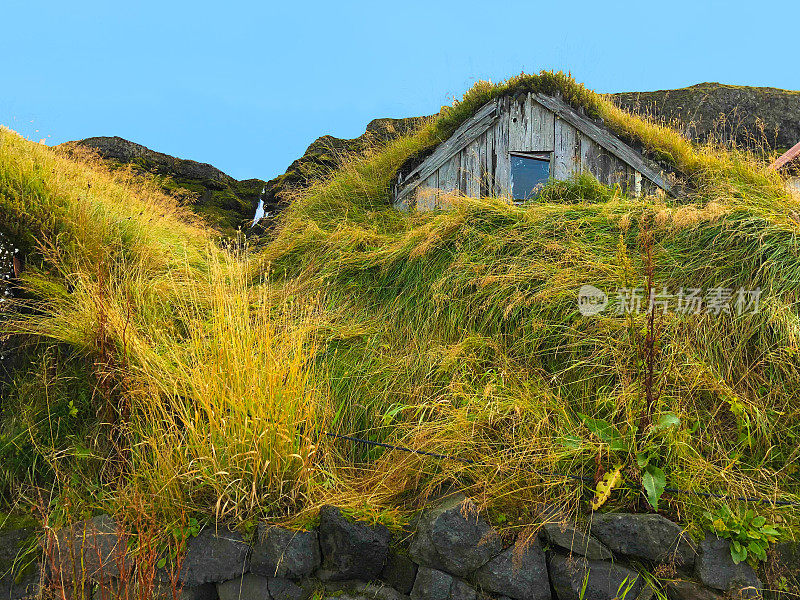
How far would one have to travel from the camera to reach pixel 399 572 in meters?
3.50

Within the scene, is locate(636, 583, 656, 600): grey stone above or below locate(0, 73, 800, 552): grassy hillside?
below

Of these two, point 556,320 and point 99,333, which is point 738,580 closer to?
point 556,320

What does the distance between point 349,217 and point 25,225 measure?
14.5 feet

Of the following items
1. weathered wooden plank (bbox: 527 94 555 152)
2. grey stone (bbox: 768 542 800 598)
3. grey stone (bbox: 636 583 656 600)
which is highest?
weathered wooden plank (bbox: 527 94 555 152)

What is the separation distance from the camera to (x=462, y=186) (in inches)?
345

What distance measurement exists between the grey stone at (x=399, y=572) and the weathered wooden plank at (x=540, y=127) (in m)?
6.85

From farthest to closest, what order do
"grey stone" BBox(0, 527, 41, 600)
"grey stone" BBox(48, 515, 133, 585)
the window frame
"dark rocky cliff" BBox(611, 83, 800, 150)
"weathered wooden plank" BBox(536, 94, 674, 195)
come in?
1. "dark rocky cliff" BBox(611, 83, 800, 150)
2. the window frame
3. "weathered wooden plank" BBox(536, 94, 674, 195)
4. "grey stone" BBox(0, 527, 41, 600)
5. "grey stone" BBox(48, 515, 133, 585)

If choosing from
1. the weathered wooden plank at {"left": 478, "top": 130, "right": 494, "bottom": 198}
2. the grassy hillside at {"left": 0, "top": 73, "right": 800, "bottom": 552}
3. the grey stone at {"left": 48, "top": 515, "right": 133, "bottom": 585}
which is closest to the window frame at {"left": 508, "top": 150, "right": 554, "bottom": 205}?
the weathered wooden plank at {"left": 478, "top": 130, "right": 494, "bottom": 198}

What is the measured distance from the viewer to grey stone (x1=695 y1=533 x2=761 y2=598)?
318cm

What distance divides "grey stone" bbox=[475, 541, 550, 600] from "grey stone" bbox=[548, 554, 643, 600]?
112 mm

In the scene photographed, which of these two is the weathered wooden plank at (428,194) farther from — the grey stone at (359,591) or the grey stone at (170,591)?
the grey stone at (170,591)

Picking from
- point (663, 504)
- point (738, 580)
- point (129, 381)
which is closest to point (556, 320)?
point (663, 504)

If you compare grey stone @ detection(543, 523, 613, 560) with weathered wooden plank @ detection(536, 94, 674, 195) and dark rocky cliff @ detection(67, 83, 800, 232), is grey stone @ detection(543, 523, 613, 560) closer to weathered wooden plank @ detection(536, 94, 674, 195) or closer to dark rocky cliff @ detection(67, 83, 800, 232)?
weathered wooden plank @ detection(536, 94, 674, 195)

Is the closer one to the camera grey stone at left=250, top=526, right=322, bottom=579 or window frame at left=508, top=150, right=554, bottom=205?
grey stone at left=250, top=526, right=322, bottom=579
